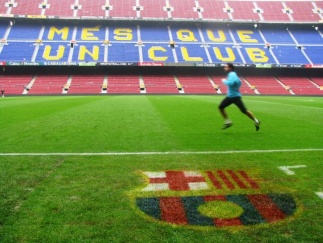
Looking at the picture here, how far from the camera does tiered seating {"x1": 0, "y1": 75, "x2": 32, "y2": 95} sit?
44.2 meters

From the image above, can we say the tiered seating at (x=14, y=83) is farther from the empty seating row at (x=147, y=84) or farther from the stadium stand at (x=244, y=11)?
the stadium stand at (x=244, y=11)

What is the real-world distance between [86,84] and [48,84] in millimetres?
5257

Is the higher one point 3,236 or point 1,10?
point 1,10

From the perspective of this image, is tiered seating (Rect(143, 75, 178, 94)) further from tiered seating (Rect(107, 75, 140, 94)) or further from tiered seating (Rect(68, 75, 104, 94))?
tiered seating (Rect(68, 75, 104, 94))

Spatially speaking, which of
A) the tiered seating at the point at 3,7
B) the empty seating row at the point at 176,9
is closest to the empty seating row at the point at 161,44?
the empty seating row at the point at 176,9

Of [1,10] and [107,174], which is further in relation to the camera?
[1,10]

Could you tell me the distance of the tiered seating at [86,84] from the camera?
4497 centimetres

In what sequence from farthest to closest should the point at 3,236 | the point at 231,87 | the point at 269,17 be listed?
the point at 269,17
the point at 231,87
the point at 3,236

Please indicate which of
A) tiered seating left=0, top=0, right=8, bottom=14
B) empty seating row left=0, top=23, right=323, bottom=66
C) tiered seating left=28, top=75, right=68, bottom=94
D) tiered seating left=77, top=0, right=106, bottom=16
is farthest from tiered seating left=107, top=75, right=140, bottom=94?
tiered seating left=0, top=0, right=8, bottom=14

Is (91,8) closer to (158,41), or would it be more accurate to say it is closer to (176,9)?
(158,41)

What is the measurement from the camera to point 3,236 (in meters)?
3.03

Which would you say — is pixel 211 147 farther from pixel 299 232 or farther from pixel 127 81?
pixel 127 81

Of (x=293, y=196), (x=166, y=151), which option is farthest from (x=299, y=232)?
(x=166, y=151)

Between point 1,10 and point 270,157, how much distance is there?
59.1 metres
